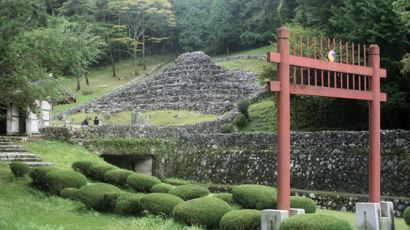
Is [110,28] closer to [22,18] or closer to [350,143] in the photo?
[350,143]

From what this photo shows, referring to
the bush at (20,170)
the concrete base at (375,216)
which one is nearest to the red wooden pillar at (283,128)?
the concrete base at (375,216)

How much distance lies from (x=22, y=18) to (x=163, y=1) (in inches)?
2440

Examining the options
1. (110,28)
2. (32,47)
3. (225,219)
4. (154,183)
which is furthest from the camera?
(110,28)

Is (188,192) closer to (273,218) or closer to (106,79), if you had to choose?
(273,218)

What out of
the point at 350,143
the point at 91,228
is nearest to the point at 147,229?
the point at 91,228

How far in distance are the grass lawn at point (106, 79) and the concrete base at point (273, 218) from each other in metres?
43.1

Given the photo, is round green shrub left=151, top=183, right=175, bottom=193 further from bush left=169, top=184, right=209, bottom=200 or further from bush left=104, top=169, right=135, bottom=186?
bush left=104, top=169, right=135, bottom=186

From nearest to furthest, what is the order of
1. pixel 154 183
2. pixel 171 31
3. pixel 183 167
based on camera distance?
pixel 154 183
pixel 183 167
pixel 171 31

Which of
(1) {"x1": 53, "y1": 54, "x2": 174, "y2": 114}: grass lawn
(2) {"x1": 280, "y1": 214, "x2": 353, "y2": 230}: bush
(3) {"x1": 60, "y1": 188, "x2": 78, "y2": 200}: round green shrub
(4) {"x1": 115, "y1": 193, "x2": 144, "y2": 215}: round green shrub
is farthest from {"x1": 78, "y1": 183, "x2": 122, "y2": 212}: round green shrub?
(1) {"x1": 53, "y1": 54, "x2": 174, "y2": 114}: grass lawn

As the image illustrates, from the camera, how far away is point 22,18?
14023 millimetres

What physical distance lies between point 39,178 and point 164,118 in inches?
937

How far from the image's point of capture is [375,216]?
1320 cm

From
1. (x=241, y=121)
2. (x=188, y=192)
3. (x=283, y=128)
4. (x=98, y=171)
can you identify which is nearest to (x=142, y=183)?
(x=98, y=171)

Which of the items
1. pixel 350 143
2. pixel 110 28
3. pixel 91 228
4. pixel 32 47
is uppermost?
pixel 110 28
